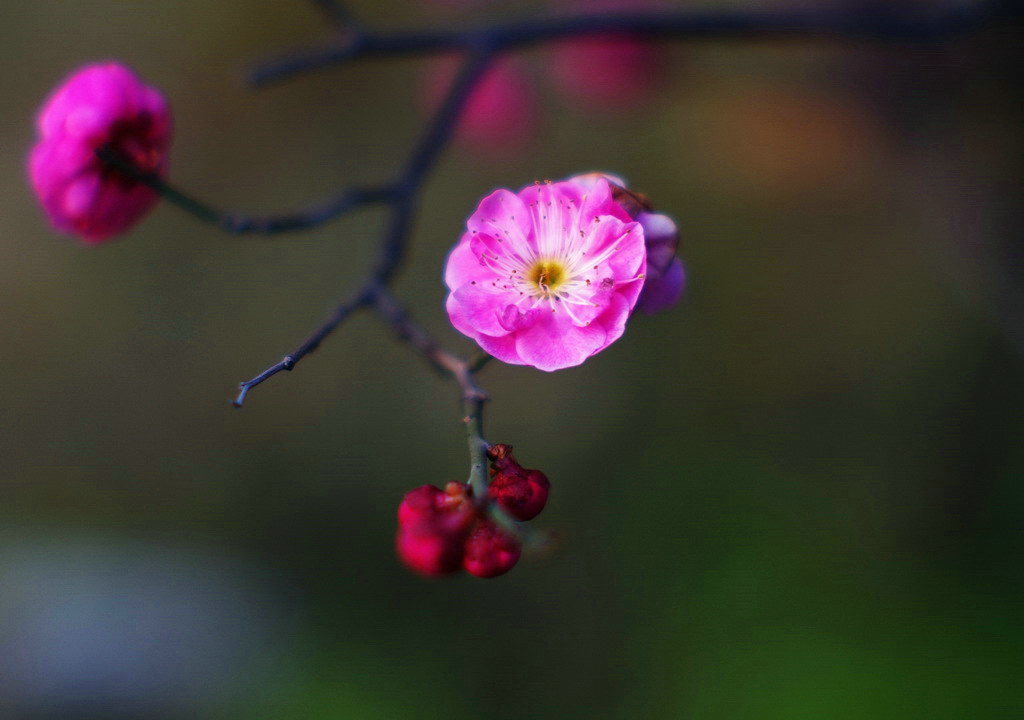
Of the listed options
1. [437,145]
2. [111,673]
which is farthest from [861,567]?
[111,673]

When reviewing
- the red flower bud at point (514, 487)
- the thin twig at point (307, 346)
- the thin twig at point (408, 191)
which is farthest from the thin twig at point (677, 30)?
the red flower bud at point (514, 487)

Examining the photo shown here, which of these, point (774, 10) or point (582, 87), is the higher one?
point (582, 87)

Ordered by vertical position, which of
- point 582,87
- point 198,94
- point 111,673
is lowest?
point 111,673

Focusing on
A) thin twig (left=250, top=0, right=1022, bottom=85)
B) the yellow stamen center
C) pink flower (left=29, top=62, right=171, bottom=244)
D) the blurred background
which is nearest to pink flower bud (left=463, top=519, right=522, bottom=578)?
the yellow stamen center

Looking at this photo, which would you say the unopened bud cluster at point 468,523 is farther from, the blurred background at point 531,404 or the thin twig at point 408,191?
the blurred background at point 531,404

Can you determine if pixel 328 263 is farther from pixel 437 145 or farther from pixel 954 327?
pixel 954 327

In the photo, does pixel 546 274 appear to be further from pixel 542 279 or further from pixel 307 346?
pixel 307 346

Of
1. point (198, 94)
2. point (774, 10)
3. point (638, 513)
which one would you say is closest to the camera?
point (774, 10)
